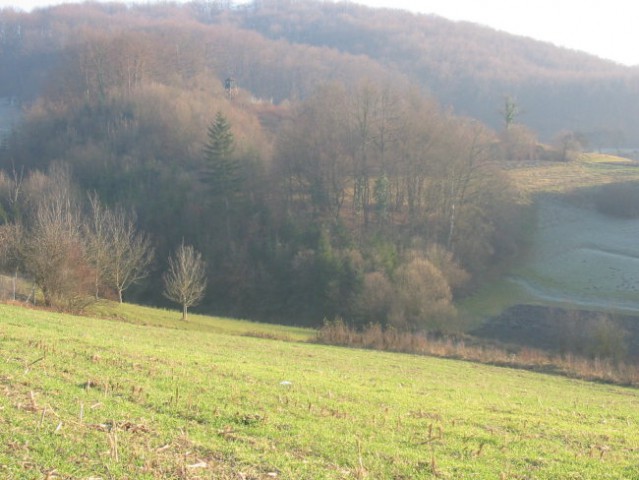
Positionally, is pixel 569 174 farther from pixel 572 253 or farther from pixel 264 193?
pixel 264 193

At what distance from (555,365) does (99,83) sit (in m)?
82.2

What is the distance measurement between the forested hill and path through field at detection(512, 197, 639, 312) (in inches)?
1777

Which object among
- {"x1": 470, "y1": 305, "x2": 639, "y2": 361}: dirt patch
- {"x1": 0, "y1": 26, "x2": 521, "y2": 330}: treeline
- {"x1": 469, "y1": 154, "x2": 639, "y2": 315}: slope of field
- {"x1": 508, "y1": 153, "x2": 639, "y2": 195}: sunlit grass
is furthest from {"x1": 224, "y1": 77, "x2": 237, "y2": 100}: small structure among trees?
{"x1": 470, "y1": 305, "x2": 639, "y2": 361}: dirt patch

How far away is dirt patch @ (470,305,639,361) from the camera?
117 ft

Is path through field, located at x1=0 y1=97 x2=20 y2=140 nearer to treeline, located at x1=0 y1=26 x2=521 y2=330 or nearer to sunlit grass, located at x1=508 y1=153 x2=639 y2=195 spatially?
treeline, located at x1=0 y1=26 x2=521 y2=330

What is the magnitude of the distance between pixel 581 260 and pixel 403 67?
381 ft

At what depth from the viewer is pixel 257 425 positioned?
27.9 ft

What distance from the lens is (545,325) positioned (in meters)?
44.5

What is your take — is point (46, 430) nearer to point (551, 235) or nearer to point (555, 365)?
point (555, 365)

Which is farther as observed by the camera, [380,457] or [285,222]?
[285,222]

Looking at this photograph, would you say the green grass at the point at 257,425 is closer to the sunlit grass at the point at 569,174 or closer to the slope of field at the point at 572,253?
the slope of field at the point at 572,253

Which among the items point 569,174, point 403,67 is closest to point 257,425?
point 569,174

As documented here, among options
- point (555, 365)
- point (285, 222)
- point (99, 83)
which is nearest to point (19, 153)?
point (99, 83)

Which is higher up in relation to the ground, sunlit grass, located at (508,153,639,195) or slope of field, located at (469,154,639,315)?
sunlit grass, located at (508,153,639,195)
